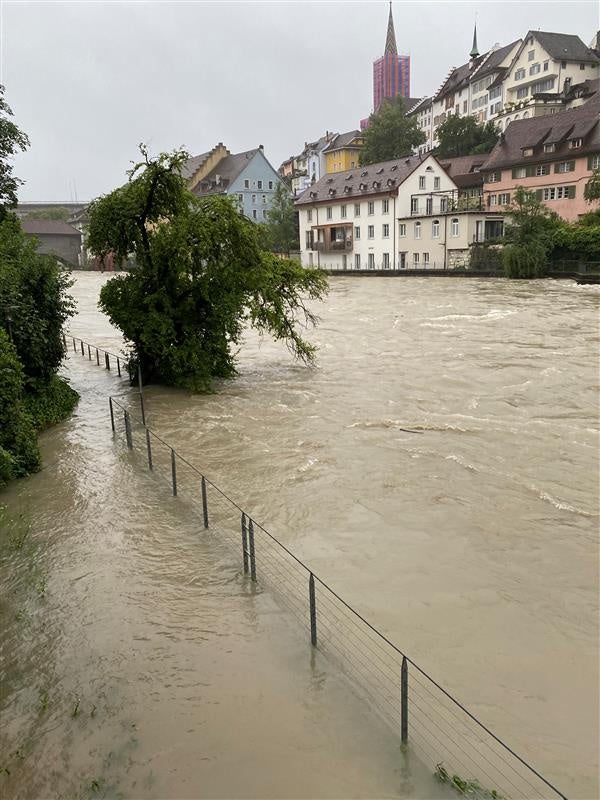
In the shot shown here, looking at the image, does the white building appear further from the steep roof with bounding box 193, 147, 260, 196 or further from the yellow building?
the yellow building

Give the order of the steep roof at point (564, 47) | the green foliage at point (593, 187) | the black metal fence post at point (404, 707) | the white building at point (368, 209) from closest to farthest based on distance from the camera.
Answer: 1. the black metal fence post at point (404, 707)
2. the green foliage at point (593, 187)
3. the white building at point (368, 209)
4. the steep roof at point (564, 47)

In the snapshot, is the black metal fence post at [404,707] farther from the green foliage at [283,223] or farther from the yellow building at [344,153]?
the yellow building at [344,153]

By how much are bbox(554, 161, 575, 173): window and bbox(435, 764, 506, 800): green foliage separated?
6363 cm

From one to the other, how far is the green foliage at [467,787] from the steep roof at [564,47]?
95781 mm

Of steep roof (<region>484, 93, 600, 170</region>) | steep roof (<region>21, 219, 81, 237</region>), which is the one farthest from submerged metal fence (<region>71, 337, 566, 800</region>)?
steep roof (<region>21, 219, 81, 237</region>)

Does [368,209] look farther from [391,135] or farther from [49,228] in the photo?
[49,228]

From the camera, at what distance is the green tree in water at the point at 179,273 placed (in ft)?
69.1

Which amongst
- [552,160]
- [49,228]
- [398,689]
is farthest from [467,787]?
[49,228]

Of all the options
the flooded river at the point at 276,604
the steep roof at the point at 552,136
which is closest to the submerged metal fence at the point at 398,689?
the flooded river at the point at 276,604

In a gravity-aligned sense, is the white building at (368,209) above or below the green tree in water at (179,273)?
above

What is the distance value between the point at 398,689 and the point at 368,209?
7208cm

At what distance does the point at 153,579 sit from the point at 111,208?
15021 millimetres

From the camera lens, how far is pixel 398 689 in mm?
7270

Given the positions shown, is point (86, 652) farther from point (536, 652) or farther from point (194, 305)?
point (194, 305)
